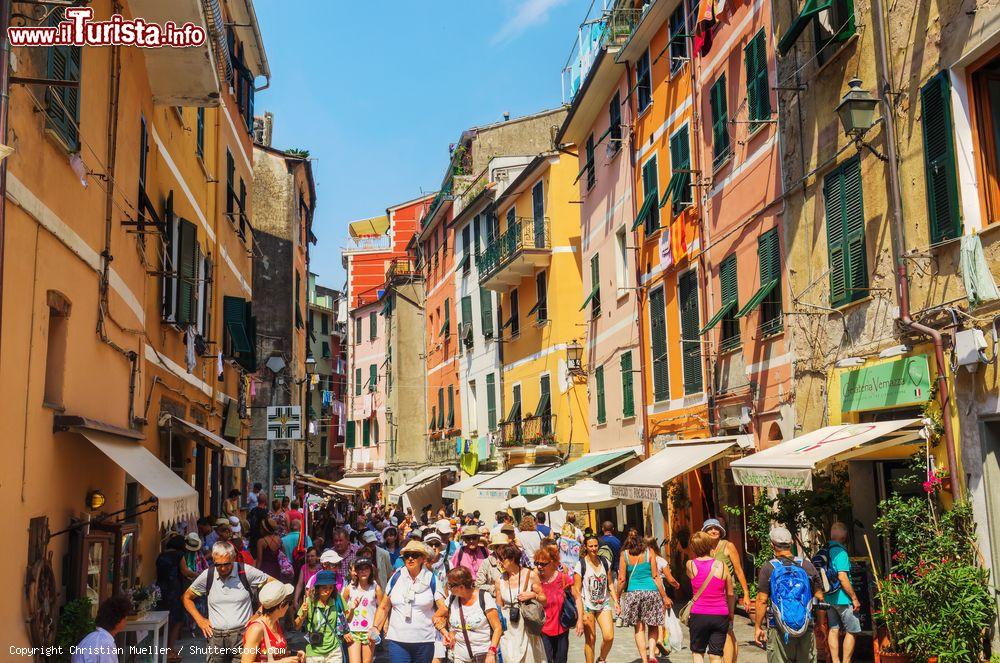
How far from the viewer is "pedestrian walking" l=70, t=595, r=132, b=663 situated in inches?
282

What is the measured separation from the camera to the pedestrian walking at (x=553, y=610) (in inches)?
381

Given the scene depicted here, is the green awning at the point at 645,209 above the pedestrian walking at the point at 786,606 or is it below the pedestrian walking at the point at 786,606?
above

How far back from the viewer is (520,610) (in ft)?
31.3

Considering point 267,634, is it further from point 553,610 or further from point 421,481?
point 421,481

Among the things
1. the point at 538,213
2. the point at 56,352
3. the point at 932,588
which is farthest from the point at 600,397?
the point at 56,352

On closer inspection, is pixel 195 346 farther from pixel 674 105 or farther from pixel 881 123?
pixel 881 123

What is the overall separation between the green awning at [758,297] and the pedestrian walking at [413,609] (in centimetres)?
746

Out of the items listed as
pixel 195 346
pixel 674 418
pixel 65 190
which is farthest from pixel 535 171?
pixel 65 190

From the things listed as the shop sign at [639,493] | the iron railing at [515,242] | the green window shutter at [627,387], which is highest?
the iron railing at [515,242]

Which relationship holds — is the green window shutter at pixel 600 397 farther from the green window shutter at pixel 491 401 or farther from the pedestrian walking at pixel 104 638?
the pedestrian walking at pixel 104 638

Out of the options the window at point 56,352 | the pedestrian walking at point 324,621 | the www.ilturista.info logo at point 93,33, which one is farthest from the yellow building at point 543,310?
the www.ilturista.info logo at point 93,33

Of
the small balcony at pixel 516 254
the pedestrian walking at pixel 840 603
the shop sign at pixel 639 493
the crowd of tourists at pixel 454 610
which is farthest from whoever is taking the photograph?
the small balcony at pixel 516 254

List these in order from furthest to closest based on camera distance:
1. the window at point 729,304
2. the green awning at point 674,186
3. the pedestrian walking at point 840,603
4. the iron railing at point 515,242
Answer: the iron railing at point 515,242, the green awning at point 674,186, the window at point 729,304, the pedestrian walking at point 840,603

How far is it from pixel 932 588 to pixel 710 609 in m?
2.14
